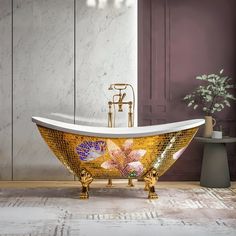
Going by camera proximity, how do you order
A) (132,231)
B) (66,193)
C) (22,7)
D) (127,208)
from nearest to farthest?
(132,231)
(127,208)
(66,193)
(22,7)

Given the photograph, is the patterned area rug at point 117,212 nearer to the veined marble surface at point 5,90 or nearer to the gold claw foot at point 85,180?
the gold claw foot at point 85,180

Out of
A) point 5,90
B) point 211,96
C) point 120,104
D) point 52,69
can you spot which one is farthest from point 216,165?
point 5,90

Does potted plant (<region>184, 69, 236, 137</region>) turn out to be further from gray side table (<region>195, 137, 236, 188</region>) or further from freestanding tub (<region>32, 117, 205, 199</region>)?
freestanding tub (<region>32, 117, 205, 199</region>)

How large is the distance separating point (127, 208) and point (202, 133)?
1741 millimetres

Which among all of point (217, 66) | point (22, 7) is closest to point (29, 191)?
point (22, 7)

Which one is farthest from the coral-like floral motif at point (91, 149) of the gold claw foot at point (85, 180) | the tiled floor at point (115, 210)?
the tiled floor at point (115, 210)

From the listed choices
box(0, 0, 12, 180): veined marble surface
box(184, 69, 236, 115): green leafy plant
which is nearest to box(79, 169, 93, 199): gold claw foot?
box(0, 0, 12, 180): veined marble surface

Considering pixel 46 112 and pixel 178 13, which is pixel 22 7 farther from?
pixel 178 13

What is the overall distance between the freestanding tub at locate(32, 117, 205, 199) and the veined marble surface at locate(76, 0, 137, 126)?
1.07 metres

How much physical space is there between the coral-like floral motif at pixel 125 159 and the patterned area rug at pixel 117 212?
265 mm

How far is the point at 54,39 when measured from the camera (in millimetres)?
5684

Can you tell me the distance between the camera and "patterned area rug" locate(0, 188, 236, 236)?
3.65 meters

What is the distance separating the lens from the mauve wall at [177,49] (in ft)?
18.9

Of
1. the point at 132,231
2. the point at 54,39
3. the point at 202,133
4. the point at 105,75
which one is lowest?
the point at 132,231
